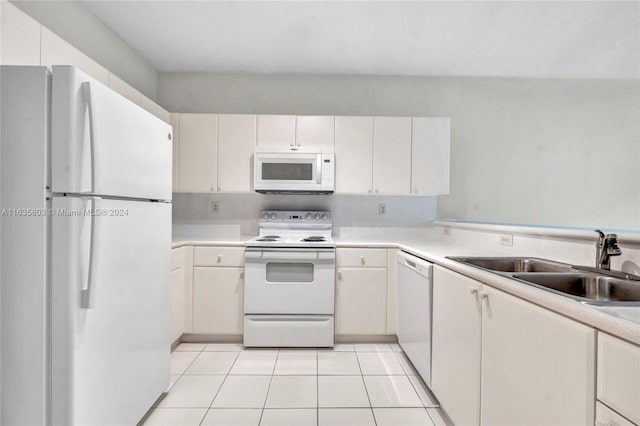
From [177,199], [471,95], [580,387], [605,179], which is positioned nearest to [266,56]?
[177,199]

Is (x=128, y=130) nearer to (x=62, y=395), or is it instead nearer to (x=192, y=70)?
(x=62, y=395)

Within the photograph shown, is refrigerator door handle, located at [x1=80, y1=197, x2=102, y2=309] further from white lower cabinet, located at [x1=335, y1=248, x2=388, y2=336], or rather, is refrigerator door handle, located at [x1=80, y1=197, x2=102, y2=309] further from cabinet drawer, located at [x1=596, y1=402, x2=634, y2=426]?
white lower cabinet, located at [x1=335, y1=248, x2=388, y2=336]

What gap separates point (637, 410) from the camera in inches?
24.6

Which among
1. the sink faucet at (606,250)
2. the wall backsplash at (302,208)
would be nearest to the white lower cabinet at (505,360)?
the sink faucet at (606,250)

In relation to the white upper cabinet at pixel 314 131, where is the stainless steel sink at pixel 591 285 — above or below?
below

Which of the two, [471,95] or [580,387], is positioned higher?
[471,95]

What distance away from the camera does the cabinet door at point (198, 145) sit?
9.26ft

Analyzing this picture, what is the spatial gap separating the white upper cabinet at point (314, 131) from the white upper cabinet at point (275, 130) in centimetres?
6

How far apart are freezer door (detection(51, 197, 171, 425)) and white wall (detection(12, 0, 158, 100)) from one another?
57.1 inches

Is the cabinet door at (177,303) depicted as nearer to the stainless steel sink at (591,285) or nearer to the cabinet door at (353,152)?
the cabinet door at (353,152)

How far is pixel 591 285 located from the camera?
1.23 m

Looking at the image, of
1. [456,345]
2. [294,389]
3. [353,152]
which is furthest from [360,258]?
[456,345]

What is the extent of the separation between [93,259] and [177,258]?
1.30 meters

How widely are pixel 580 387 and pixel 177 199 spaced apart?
3213 millimetres
